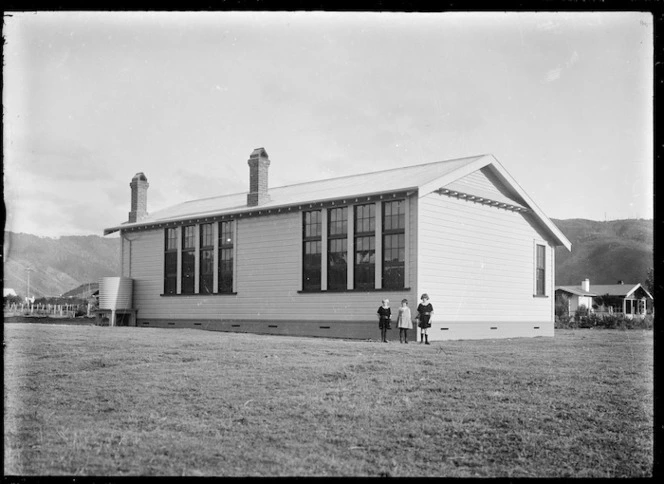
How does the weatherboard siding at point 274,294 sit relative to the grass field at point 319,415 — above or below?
above

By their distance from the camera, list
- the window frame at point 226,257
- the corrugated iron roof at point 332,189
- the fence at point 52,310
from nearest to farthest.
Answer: the corrugated iron roof at point 332,189 < the window frame at point 226,257 < the fence at point 52,310

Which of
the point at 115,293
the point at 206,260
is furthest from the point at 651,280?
the point at 115,293

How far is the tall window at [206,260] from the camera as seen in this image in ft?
89.8

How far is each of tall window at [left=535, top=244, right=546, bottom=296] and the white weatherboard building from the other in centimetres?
5

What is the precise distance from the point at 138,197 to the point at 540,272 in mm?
17706

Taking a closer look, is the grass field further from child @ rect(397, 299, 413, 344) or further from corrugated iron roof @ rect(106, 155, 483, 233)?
corrugated iron roof @ rect(106, 155, 483, 233)

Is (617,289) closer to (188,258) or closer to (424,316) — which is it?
(188,258)

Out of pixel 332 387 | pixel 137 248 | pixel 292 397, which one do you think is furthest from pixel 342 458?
pixel 137 248

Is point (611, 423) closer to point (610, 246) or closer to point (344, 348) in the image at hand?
point (344, 348)

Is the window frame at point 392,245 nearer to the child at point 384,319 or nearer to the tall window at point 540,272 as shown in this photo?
the child at point 384,319

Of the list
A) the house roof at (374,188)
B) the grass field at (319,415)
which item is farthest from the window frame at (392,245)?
the grass field at (319,415)

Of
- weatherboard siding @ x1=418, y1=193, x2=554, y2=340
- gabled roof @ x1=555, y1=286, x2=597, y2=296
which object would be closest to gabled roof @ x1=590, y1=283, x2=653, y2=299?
gabled roof @ x1=555, y1=286, x2=597, y2=296

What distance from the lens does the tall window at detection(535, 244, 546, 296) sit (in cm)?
2697

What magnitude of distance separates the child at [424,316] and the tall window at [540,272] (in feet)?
28.3
